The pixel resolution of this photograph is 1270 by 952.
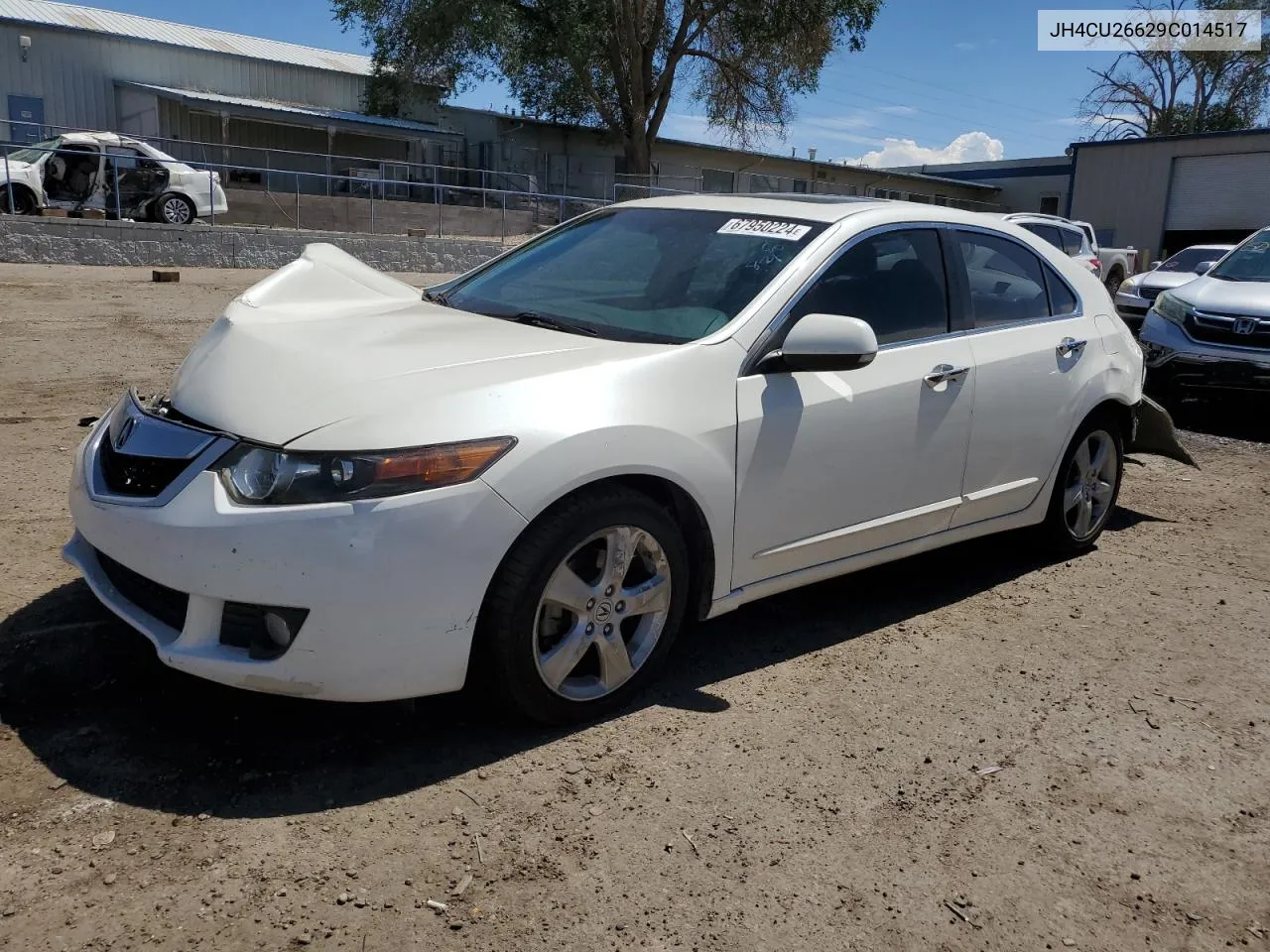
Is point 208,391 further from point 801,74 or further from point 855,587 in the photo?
point 801,74

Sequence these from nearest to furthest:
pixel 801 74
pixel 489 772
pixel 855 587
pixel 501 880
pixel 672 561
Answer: pixel 501 880 < pixel 489 772 < pixel 672 561 < pixel 855 587 < pixel 801 74

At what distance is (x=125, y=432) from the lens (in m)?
3.21

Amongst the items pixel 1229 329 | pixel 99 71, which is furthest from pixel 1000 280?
pixel 99 71

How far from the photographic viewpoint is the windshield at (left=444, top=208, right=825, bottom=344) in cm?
371

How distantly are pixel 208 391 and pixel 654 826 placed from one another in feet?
5.88

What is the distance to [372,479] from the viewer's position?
2766 millimetres

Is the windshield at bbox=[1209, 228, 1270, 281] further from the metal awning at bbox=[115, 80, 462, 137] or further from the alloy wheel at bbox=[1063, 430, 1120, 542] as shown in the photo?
the metal awning at bbox=[115, 80, 462, 137]

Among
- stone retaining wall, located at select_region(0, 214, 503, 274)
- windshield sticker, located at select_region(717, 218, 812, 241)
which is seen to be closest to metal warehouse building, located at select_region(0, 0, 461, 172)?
stone retaining wall, located at select_region(0, 214, 503, 274)

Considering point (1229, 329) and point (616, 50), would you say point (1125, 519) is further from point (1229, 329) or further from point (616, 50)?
point (616, 50)

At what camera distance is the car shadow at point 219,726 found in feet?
9.36

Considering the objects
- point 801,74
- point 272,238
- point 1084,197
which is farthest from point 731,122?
point 272,238

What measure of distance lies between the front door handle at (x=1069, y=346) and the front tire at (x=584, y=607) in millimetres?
2272

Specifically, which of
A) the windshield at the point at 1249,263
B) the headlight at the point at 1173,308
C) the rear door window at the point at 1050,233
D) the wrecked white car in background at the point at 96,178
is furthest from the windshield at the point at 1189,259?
the wrecked white car in background at the point at 96,178

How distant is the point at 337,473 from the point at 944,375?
7.84ft
